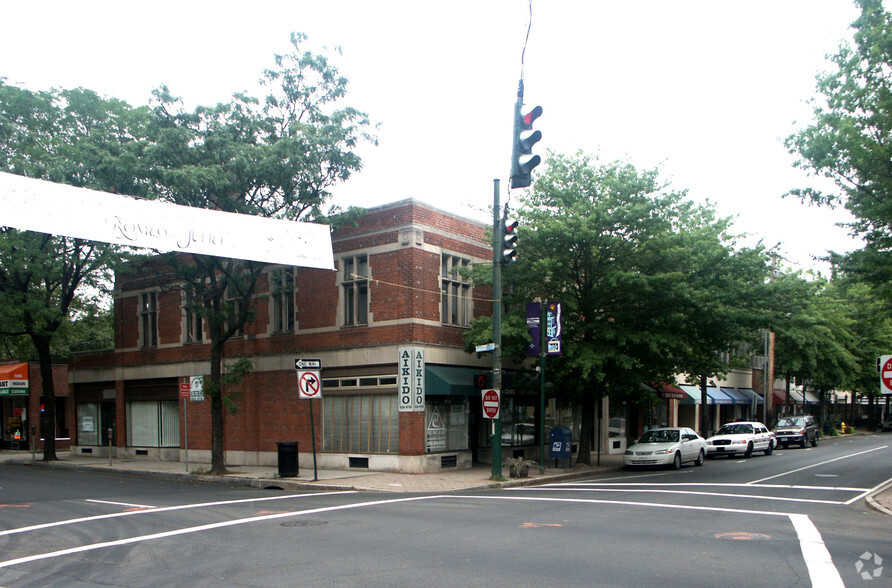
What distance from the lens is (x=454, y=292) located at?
976 inches

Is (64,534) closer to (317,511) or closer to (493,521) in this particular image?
(317,511)

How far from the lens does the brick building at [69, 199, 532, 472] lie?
22781 mm

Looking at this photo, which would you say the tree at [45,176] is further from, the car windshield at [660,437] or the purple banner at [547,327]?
the car windshield at [660,437]

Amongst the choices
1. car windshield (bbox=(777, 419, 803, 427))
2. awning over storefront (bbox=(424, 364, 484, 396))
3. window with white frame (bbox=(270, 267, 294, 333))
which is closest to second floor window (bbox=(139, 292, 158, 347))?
window with white frame (bbox=(270, 267, 294, 333))

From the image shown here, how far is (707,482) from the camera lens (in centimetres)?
1998

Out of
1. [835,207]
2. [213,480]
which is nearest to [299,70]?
[213,480]

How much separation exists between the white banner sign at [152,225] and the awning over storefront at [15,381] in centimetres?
2451

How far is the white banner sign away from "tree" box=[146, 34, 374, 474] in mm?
3001

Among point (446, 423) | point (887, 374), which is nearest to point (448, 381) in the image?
point (446, 423)

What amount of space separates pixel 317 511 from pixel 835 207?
1440 cm

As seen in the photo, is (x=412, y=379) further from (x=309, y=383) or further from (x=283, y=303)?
(x=283, y=303)

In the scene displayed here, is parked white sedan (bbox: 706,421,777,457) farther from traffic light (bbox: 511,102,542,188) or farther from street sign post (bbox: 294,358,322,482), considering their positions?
traffic light (bbox: 511,102,542,188)

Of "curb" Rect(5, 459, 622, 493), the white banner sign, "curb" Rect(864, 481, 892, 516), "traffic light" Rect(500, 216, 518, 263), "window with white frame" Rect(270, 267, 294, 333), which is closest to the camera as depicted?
the white banner sign

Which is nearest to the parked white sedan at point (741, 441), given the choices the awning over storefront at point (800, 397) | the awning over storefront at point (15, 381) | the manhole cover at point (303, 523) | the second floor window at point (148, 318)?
the second floor window at point (148, 318)
